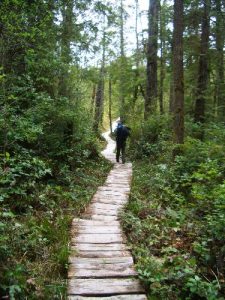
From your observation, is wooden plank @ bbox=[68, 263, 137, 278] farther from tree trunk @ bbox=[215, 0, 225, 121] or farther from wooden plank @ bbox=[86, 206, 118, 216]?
tree trunk @ bbox=[215, 0, 225, 121]

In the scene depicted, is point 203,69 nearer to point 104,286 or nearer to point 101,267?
point 101,267

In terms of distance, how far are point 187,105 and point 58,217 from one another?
15.9 meters

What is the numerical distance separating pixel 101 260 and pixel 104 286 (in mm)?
709

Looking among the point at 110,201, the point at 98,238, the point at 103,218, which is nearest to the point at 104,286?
the point at 98,238

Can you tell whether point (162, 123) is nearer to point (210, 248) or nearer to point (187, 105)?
point (187, 105)

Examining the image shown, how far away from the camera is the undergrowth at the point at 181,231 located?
170 inches

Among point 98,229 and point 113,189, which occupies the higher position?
point 113,189

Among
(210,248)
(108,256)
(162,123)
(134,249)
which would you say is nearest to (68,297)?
(108,256)

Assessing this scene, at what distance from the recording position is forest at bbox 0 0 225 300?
4.55 meters

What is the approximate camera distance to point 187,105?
2095 centimetres

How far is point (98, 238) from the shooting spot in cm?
585

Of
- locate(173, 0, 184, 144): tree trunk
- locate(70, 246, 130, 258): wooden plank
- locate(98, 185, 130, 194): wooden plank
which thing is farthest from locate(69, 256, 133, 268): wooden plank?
locate(173, 0, 184, 144): tree trunk

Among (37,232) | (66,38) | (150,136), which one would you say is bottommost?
(37,232)

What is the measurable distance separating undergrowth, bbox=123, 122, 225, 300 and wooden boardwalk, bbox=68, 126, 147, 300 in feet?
0.65
